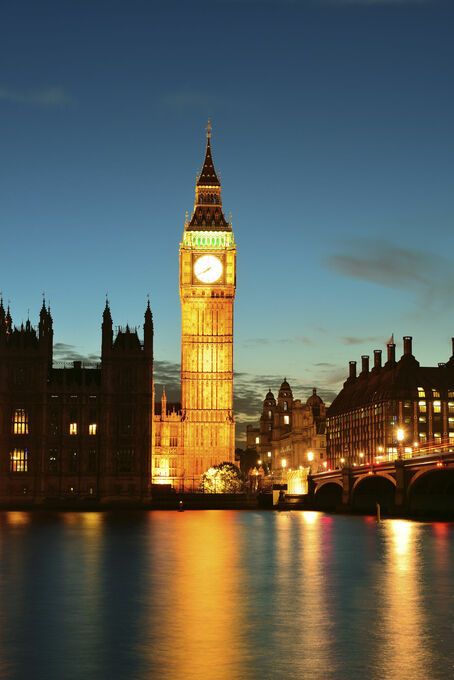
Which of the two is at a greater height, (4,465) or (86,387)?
(86,387)

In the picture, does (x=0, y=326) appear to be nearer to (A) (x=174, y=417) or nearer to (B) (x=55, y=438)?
(B) (x=55, y=438)

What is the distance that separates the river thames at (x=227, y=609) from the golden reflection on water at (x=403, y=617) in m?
0.07

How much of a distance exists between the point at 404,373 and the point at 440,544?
4790 inches

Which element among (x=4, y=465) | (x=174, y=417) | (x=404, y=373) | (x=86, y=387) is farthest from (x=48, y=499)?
(x=404, y=373)

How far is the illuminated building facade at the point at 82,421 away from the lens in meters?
157

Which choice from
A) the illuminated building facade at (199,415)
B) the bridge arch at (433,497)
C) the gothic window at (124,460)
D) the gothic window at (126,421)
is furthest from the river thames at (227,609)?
the illuminated building facade at (199,415)

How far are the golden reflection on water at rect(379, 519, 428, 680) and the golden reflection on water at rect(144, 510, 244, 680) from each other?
15.7ft

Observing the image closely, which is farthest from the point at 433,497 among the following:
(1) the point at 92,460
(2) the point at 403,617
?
(2) the point at 403,617

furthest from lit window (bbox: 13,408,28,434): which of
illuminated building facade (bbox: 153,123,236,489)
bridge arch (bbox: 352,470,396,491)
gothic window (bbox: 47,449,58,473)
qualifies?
bridge arch (bbox: 352,470,396,491)

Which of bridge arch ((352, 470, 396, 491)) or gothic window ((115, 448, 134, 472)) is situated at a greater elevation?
gothic window ((115, 448, 134, 472))

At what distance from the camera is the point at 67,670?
29734 mm

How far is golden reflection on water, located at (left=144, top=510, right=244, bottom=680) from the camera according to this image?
30.2 metres

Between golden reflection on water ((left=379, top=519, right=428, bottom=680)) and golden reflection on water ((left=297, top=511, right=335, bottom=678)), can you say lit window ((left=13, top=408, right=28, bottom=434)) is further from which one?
golden reflection on water ((left=379, top=519, right=428, bottom=680))

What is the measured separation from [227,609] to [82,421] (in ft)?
391
